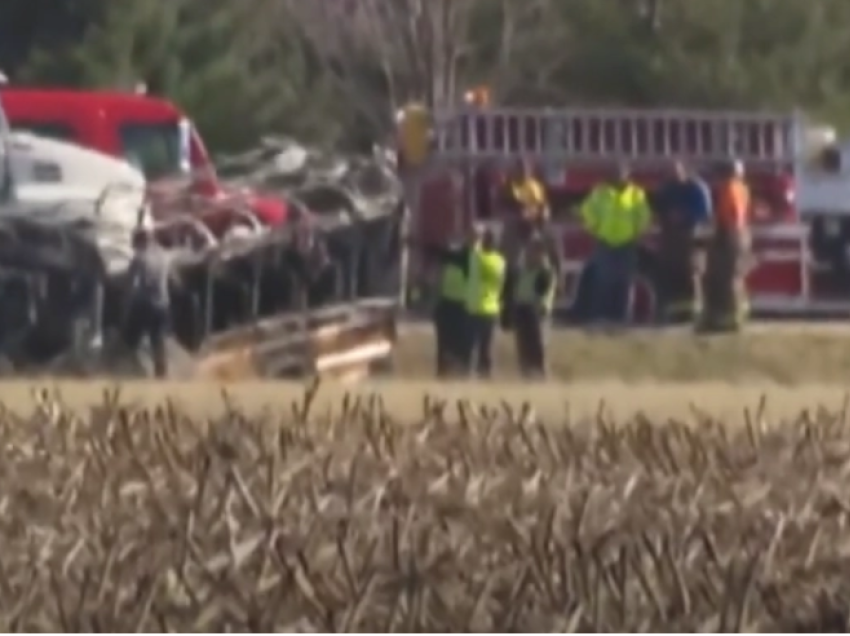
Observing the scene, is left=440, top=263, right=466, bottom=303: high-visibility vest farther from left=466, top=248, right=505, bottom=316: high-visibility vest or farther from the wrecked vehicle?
the wrecked vehicle

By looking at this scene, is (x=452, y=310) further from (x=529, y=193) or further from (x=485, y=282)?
(x=529, y=193)

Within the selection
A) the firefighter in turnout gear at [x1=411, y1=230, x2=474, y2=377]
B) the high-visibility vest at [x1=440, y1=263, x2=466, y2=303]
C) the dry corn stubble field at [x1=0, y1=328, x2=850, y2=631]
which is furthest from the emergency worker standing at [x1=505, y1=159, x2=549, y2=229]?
the dry corn stubble field at [x1=0, y1=328, x2=850, y2=631]

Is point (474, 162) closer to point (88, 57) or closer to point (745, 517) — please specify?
point (88, 57)

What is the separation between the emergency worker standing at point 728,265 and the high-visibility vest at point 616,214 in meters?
0.43

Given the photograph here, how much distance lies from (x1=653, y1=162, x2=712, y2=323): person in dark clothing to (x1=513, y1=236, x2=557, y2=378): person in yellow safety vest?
659 millimetres

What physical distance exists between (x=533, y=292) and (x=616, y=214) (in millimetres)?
652

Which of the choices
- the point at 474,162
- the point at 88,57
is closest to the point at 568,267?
the point at 474,162

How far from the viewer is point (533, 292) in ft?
50.0

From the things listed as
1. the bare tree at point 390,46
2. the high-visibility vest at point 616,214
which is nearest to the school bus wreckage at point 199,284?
the bare tree at point 390,46

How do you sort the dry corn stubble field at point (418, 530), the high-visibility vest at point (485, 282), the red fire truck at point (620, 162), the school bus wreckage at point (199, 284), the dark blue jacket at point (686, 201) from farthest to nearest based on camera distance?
the dark blue jacket at point (686, 201), the red fire truck at point (620, 162), the high-visibility vest at point (485, 282), the school bus wreckage at point (199, 284), the dry corn stubble field at point (418, 530)

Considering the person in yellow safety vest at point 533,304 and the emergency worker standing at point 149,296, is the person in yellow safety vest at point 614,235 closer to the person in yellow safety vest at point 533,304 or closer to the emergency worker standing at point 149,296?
the person in yellow safety vest at point 533,304

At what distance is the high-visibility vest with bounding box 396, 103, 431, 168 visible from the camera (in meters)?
15.2

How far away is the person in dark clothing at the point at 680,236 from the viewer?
15250mm

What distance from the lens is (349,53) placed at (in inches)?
595
